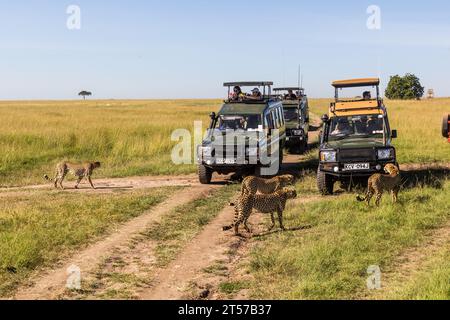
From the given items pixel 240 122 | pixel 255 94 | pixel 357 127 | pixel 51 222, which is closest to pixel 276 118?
pixel 255 94

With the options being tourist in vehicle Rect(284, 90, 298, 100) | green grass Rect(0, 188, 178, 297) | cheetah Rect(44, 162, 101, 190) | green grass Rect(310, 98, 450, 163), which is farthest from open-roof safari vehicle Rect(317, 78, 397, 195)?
tourist in vehicle Rect(284, 90, 298, 100)

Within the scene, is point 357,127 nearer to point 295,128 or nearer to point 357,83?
point 357,83

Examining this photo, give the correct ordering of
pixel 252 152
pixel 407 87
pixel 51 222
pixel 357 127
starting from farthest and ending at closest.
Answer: pixel 407 87
pixel 252 152
pixel 357 127
pixel 51 222

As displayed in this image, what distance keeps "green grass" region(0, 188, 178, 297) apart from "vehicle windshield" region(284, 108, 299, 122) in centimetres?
839

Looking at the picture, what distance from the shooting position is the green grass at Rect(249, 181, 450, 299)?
4.99 meters

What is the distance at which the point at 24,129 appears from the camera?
21.3m

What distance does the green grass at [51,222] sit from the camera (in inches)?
233

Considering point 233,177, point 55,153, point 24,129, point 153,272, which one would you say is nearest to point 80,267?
point 153,272

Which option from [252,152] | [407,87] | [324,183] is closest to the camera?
[324,183]

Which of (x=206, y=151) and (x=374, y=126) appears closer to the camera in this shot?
(x=374, y=126)

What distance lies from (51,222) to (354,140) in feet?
19.3

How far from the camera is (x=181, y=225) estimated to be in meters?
7.88

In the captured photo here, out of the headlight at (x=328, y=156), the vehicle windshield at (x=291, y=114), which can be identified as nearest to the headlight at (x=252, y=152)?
the headlight at (x=328, y=156)

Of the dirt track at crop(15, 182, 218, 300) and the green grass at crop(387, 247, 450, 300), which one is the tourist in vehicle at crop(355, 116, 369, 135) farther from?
the green grass at crop(387, 247, 450, 300)
